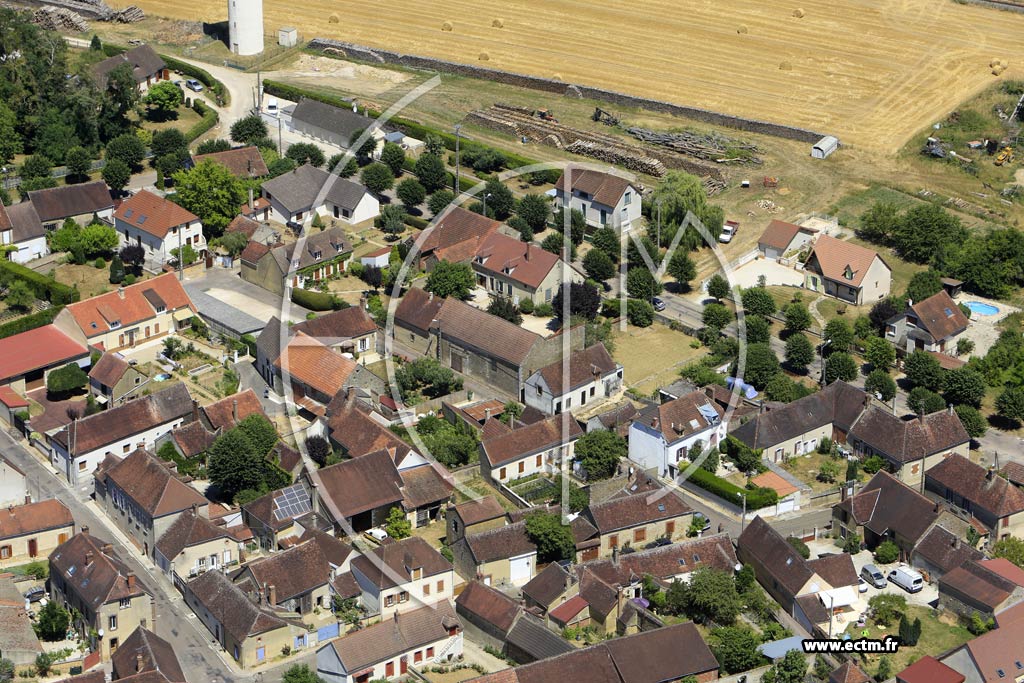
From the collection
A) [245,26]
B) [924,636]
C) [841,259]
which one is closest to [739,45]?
[245,26]

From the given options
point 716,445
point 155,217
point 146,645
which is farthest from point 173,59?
point 146,645

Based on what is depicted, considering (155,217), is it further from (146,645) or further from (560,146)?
(146,645)

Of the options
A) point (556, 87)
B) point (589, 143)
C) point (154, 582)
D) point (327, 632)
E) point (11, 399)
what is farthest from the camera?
point (556, 87)

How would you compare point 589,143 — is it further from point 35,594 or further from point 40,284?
point 35,594

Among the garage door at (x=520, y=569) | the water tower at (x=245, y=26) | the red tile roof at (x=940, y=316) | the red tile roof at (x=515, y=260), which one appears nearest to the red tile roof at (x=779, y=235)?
the red tile roof at (x=940, y=316)

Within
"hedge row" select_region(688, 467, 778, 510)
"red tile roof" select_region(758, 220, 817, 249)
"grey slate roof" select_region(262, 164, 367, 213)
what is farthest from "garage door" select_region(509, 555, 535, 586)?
"grey slate roof" select_region(262, 164, 367, 213)

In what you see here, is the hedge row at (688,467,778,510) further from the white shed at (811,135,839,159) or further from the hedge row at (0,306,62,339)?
the white shed at (811,135,839,159)
